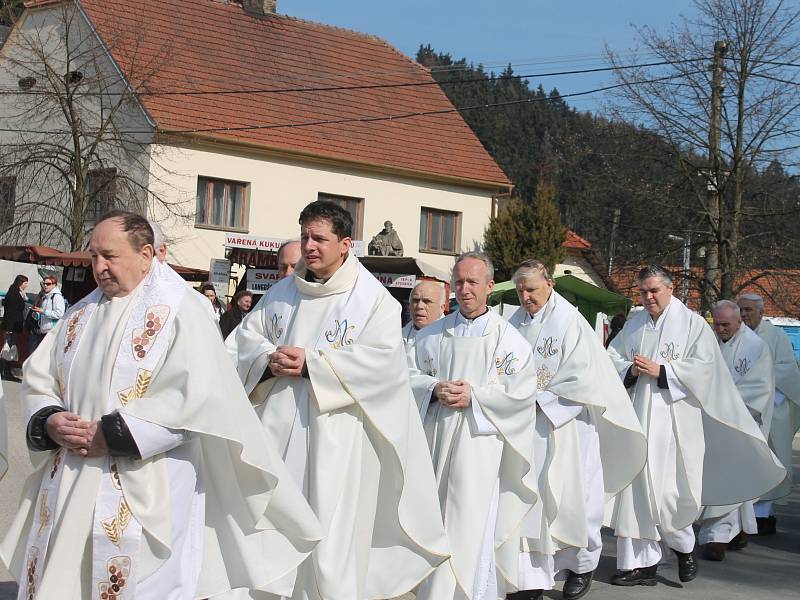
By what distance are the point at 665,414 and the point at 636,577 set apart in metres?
1.18

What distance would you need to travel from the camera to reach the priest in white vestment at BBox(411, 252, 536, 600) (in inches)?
263

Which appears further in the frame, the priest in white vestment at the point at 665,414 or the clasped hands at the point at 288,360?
the priest in white vestment at the point at 665,414

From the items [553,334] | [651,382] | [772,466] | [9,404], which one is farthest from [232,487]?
[9,404]

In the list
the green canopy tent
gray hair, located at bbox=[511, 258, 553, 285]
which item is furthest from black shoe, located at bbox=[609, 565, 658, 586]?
the green canopy tent

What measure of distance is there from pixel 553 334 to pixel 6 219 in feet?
72.5

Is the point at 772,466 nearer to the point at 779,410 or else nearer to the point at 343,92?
the point at 779,410

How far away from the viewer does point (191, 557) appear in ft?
14.9

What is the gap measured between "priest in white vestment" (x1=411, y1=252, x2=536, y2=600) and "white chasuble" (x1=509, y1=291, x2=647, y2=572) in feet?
1.87

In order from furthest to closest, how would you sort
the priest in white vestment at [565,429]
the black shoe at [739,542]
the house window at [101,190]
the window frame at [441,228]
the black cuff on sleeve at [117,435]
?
the window frame at [441,228] → the house window at [101,190] → the black shoe at [739,542] → the priest in white vestment at [565,429] → the black cuff on sleeve at [117,435]

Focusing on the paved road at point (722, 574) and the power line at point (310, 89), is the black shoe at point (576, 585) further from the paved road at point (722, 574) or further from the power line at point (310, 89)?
the power line at point (310, 89)

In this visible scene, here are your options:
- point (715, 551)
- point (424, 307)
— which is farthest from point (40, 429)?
point (715, 551)

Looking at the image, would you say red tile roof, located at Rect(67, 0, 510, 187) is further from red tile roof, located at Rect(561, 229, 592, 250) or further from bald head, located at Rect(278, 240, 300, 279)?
bald head, located at Rect(278, 240, 300, 279)

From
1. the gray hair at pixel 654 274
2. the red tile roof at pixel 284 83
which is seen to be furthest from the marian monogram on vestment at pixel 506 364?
the red tile roof at pixel 284 83

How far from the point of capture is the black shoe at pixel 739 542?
9.73 metres
